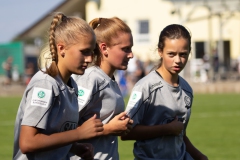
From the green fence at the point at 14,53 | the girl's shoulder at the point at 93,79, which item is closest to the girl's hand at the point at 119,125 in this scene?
the girl's shoulder at the point at 93,79

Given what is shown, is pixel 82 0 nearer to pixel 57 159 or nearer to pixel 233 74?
pixel 233 74

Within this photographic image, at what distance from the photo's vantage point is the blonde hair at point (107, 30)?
18.2 ft

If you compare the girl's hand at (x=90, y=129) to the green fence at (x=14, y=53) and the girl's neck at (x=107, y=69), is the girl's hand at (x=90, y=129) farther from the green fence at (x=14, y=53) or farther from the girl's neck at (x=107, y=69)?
the green fence at (x=14, y=53)

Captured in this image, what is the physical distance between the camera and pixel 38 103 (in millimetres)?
4348

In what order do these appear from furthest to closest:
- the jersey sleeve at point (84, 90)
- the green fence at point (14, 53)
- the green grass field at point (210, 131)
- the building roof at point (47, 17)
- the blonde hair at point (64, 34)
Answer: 1. the building roof at point (47, 17)
2. the green fence at point (14, 53)
3. the green grass field at point (210, 131)
4. the jersey sleeve at point (84, 90)
5. the blonde hair at point (64, 34)

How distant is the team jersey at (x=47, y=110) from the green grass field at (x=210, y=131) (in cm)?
674

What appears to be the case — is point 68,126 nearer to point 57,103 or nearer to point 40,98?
point 57,103

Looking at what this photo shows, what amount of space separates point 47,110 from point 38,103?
8 cm

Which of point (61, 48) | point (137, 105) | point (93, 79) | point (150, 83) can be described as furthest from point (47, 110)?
point (150, 83)

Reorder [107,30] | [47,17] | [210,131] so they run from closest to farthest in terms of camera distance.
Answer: [107,30], [210,131], [47,17]

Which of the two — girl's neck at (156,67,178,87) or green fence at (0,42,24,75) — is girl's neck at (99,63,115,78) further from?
green fence at (0,42,24,75)

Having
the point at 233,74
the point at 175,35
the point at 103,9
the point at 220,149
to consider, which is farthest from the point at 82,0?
the point at 175,35

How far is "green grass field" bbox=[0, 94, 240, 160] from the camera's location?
1202cm

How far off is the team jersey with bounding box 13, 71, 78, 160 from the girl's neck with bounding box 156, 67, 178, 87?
152 centimetres
